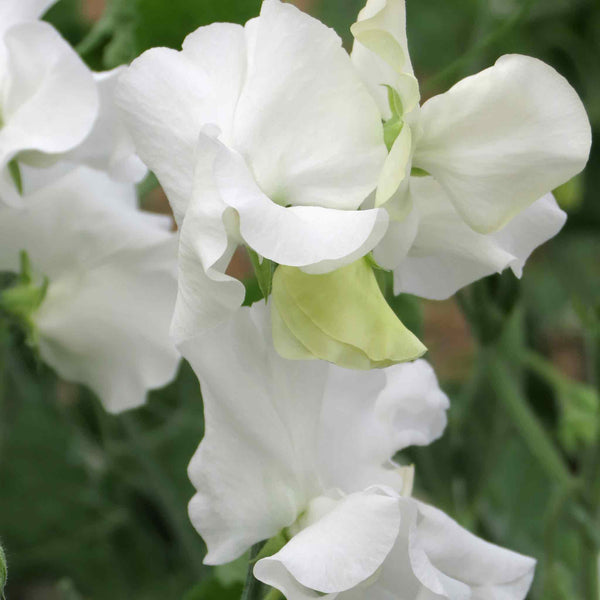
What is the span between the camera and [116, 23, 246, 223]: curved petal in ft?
1.05

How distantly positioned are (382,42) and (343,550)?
14cm

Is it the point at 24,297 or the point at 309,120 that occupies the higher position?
the point at 309,120

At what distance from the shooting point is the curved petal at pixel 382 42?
0.31 metres

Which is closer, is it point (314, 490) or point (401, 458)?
point (314, 490)

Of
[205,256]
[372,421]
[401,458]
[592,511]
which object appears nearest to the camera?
[205,256]

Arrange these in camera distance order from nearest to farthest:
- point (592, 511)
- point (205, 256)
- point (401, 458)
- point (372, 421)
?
point (205, 256), point (372, 421), point (592, 511), point (401, 458)

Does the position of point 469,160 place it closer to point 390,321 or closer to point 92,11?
point 390,321

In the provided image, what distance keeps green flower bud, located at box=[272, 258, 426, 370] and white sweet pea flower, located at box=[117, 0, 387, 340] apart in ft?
0.04

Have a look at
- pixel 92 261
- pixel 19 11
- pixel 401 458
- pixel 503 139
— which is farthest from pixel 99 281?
pixel 401 458

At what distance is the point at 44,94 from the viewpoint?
16.2 inches

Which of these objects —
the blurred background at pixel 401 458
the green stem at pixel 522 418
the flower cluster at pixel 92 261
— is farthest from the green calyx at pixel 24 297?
the green stem at pixel 522 418

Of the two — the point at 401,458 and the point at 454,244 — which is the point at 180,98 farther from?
the point at 401,458

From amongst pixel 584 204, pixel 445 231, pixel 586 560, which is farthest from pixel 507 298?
pixel 584 204

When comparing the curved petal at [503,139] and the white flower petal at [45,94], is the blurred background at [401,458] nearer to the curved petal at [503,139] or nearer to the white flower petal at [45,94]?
the white flower petal at [45,94]
